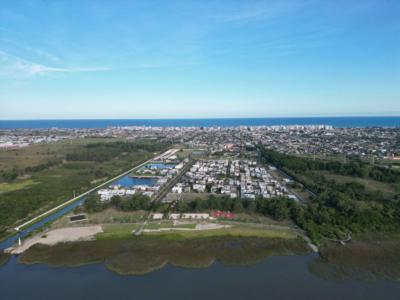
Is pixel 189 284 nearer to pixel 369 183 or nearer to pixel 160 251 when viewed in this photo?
pixel 160 251

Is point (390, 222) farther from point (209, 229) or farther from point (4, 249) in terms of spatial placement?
point (4, 249)

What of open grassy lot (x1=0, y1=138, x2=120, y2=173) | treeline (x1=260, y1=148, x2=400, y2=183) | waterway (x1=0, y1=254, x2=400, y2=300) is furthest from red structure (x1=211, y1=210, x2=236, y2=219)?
open grassy lot (x1=0, y1=138, x2=120, y2=173)

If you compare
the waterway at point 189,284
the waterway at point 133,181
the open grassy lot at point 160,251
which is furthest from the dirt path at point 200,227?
the waterway at point 133,181

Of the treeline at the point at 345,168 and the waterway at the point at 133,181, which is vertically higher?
the treeline at the point at 345,168

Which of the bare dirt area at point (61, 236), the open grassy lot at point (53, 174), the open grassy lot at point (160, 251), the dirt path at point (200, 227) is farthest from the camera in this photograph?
the open grassy lot at point (53, 174)

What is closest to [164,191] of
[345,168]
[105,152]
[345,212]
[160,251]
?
[160,251]

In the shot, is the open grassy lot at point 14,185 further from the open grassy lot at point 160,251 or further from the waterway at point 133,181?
the open grassy lot at point 160,251

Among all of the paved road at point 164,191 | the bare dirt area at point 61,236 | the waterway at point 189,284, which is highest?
the paved road at point 164,191

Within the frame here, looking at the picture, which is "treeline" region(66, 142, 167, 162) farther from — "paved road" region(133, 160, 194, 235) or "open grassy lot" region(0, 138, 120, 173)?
"paved road" region(133, 160, 194, 235)
